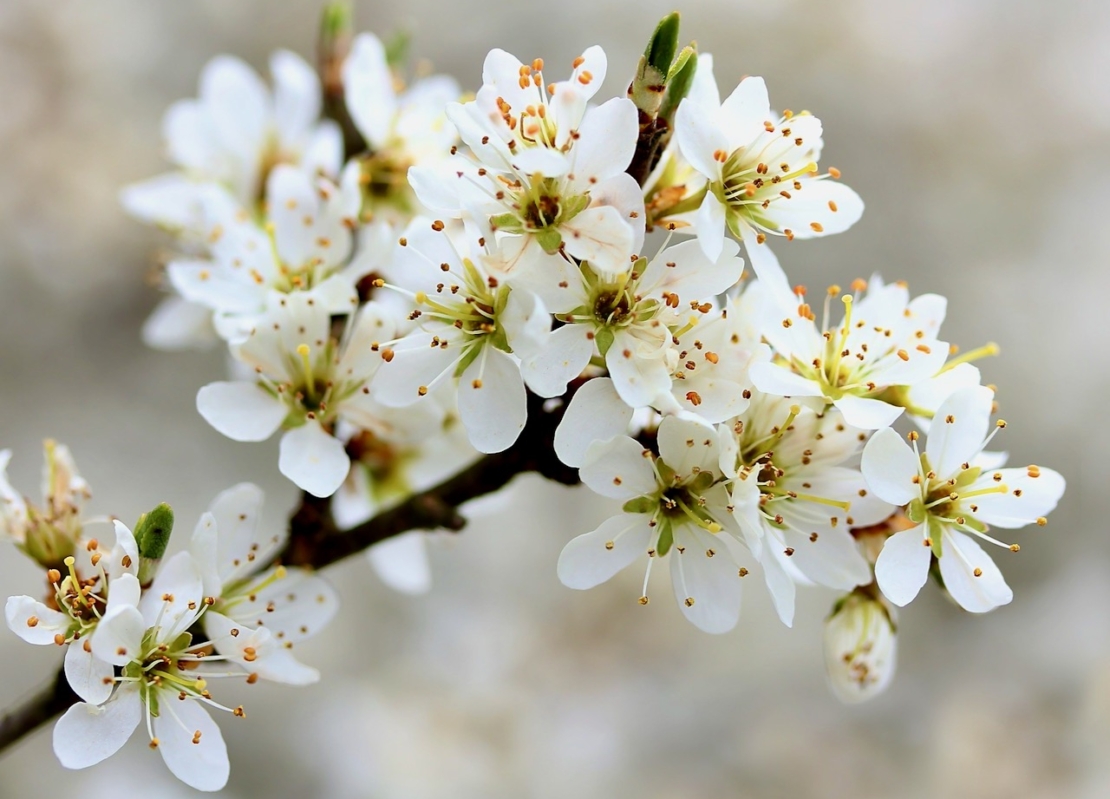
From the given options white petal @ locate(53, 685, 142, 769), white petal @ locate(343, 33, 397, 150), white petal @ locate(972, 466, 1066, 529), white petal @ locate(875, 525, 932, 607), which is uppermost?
white petal @ locate(343, 33, 397, 150)

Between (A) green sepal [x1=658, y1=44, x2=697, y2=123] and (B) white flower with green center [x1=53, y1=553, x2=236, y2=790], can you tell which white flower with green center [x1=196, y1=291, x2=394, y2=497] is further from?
(A) green sepal [x1=658, y1=44, x2=697, y2=123]

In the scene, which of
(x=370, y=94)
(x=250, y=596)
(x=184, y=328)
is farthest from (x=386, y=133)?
A: (x=250, y=596)

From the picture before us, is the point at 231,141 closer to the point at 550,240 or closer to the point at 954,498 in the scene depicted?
the point at 550,240

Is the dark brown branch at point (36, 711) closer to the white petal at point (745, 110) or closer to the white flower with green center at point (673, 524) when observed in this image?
the white flower with green center at point (673, 524)

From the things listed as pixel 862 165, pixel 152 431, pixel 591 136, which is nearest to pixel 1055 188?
pixel 862 165

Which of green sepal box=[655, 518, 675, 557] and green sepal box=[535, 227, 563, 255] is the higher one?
green sepal box=[535, 227, 563, 255]

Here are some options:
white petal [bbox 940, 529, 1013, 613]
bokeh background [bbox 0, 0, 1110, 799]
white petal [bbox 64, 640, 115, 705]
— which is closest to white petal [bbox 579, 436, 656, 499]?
white petal [bbox 940, 529, 1013, 613]

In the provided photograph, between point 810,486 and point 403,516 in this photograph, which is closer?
point 810,486
